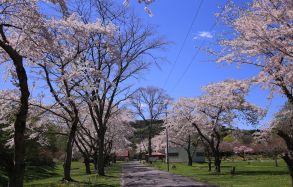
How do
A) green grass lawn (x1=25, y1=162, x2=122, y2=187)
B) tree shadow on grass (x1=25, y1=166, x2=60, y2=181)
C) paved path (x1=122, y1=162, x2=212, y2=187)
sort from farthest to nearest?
tree shadow on grass (x1=25, y1=166, x2=60, y2=181), green grass lawn (x1=25, y1=162, x2=122, y2=187), paved path (x1=122, y1=162, x2=212, y2=187)

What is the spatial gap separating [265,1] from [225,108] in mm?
22512

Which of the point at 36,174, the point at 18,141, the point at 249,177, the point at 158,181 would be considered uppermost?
the point at 18,141

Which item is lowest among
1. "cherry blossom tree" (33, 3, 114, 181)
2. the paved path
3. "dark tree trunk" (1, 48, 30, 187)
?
the paved path

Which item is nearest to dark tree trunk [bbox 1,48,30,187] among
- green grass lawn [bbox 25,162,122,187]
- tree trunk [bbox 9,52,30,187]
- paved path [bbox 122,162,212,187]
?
tree trunk [bbox 9,52,30,187]

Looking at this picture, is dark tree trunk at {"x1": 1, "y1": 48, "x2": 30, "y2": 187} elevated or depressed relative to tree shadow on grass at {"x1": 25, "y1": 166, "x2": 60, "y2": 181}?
elevated

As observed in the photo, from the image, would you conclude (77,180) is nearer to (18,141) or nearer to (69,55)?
(69,55)

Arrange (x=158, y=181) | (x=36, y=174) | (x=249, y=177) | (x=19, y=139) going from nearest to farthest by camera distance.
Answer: (x=19, y=139), (x=158, y=181), (x=249, y=177), (x=36, y=174)

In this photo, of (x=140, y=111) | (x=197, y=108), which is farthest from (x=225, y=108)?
(x=140, y=111)

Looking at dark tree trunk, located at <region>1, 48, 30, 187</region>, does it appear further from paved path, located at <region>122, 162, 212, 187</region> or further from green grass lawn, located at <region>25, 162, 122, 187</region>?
paved path, located at <region>122, 162, 212, 187</region>

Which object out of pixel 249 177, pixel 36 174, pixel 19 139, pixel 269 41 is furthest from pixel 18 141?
pixel 36 174

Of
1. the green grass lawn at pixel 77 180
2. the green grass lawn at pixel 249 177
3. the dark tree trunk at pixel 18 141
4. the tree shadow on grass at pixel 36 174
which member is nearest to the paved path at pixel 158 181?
the green grass lawn at pixel 77 180

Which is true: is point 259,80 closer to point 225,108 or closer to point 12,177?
point 12,177

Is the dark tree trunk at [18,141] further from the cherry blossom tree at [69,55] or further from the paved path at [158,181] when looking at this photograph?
the paved path at [158,181]

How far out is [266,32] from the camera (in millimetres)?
12062
